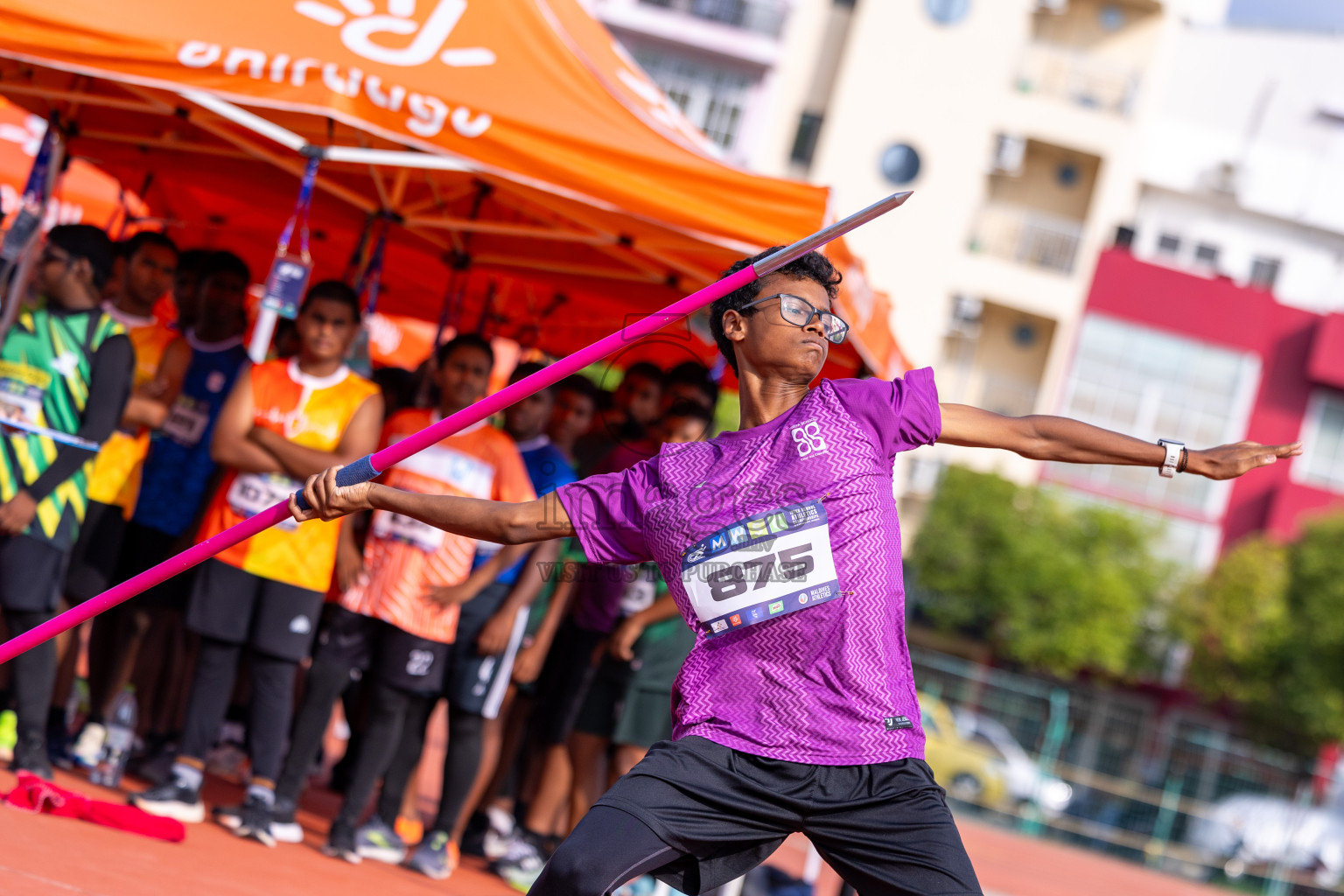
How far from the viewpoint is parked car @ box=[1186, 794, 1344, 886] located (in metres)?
18.8

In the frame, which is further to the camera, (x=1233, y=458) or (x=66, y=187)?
(x=66, y=187)

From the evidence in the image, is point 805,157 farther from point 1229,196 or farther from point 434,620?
point 434,620

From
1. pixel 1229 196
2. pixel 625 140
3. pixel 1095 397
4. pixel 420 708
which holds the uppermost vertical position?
pixel 1229 196

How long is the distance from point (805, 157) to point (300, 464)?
3092 cm

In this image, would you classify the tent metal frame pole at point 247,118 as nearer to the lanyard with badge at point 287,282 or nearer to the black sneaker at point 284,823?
the lanyard with badge at point 287,282

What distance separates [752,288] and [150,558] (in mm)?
3638

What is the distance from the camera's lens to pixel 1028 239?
34344 mm

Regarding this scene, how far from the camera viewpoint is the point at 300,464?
5320 millimetres

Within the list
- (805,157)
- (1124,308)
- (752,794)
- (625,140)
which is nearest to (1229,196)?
(1124,308)

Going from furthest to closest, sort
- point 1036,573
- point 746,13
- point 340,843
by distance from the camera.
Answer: point 746,13 < point 1036,573 < point 340,843

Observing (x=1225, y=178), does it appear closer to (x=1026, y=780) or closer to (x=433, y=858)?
(x=1026, y=780)

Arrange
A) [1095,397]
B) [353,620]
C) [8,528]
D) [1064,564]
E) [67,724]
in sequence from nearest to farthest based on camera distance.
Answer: [8,528]
[353,620]
[67,724]
[1064,564]
[1095,397]

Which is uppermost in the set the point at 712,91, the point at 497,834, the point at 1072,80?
the point at 1072,80

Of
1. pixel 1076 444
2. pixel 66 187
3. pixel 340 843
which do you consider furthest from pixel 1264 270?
pixel 1076 444
